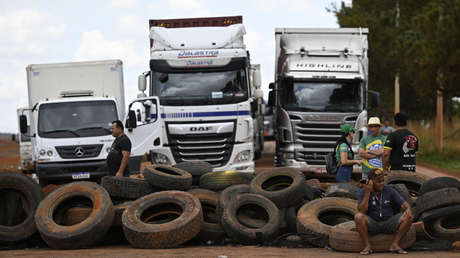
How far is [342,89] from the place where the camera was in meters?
19.1

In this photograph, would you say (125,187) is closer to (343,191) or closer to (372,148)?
(343,191)

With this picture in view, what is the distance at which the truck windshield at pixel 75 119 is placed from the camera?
16984mm

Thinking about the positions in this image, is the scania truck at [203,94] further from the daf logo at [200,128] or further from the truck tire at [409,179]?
the truck tire at [409,179]

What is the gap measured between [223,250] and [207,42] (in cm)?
849

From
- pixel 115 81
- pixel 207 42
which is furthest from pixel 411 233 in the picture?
pixel 115 81

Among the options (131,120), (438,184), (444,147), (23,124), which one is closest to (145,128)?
(131,120)

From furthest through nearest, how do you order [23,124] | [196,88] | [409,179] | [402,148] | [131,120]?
[196,88], [23,124], [131,120], [409,179], [402,148]

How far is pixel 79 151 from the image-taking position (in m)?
16.9

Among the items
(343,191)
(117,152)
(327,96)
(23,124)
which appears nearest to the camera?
(343,191)

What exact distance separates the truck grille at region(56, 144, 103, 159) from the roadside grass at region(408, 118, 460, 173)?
49.7 feet

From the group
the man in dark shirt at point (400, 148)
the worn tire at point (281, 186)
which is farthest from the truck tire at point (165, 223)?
the man in dark shirt at point (400, 148)

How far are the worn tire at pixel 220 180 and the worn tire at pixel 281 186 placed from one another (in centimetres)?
61

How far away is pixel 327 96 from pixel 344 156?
729cm

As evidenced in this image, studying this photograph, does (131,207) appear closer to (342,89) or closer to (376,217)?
(376,217)
